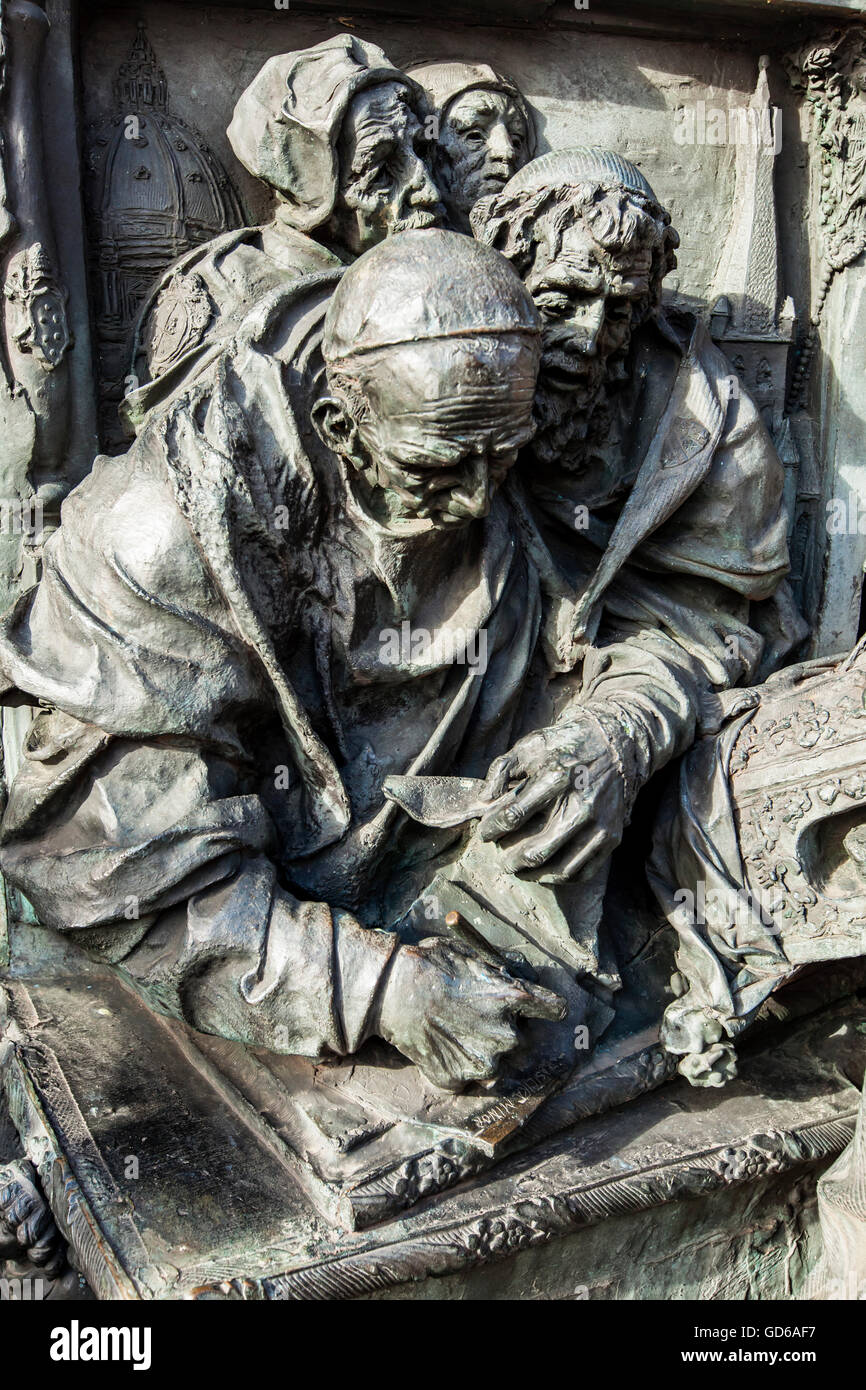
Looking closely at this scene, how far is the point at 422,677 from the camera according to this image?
3.40 m

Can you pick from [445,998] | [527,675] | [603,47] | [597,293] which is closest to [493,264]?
[597,293]

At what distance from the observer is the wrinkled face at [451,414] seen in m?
2.62

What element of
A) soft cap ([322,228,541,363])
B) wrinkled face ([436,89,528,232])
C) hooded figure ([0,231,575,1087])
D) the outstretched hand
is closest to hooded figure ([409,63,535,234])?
wrinkled face ([436,89,528,232])

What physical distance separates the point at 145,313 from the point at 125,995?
6.17 ft

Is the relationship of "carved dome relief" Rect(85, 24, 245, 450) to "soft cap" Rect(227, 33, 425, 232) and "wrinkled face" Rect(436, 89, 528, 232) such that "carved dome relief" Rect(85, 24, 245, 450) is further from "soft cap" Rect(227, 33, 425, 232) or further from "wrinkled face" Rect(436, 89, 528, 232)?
"wrinkled face" Rect(436, 89, 528, 232)

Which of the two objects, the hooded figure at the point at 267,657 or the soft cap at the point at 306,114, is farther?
the soft cap at the point at 306,114

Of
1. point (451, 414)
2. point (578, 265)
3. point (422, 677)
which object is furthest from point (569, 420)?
point (451, 414)

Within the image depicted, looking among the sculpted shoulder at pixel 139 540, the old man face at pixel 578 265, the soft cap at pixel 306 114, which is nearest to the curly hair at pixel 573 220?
the old man face at pixel 578 265

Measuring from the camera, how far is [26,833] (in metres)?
3.16

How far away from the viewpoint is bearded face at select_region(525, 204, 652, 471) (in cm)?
322

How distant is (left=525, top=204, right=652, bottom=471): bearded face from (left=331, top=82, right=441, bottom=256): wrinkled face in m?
0.53

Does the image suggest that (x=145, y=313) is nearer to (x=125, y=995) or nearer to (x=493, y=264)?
(x=493, y=264)

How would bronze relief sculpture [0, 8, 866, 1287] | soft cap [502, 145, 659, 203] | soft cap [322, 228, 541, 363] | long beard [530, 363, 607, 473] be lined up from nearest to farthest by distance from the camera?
soft cap [322, 228, 541, 363]
bronze relief sculpture [0, 8, 866, 1287]
soft cap [502, 145, 659, 203]
long beard [530, 363, 607, 473]

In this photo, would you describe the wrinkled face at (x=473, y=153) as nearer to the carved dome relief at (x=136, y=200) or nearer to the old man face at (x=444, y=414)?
the carved dome relief at (x=136, y=200)
